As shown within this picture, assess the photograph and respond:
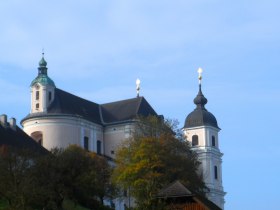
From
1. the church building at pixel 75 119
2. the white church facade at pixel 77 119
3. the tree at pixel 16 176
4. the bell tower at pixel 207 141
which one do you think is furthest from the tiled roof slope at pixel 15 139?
the bell tower at pixel 207 141

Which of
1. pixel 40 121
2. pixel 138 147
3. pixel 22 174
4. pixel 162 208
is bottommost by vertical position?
pixel 162 208

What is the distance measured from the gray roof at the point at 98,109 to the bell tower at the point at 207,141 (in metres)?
12.3

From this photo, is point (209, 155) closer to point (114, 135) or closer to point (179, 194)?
point (114, 135)

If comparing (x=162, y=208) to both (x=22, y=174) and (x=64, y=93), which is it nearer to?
(x=22, y=174)

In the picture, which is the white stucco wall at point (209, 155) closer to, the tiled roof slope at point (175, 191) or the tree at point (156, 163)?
the tree at point (156, 163)

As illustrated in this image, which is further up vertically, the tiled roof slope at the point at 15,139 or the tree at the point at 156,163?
the tiled roof slope at the point at 15,139

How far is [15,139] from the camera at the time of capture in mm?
72125

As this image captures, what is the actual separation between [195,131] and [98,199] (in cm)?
3744

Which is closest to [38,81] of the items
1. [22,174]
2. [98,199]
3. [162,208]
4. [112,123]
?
[112,123]

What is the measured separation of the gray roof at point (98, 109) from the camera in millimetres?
87500

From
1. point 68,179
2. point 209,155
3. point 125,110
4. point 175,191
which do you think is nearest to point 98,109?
point 125,110

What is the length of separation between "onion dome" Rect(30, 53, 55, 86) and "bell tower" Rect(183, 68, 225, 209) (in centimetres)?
2382

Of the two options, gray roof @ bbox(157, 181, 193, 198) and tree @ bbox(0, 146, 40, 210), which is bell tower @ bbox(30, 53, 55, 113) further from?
gray roof @ bbox(157, 181, 193, 198)

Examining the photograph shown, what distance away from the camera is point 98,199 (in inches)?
2805
